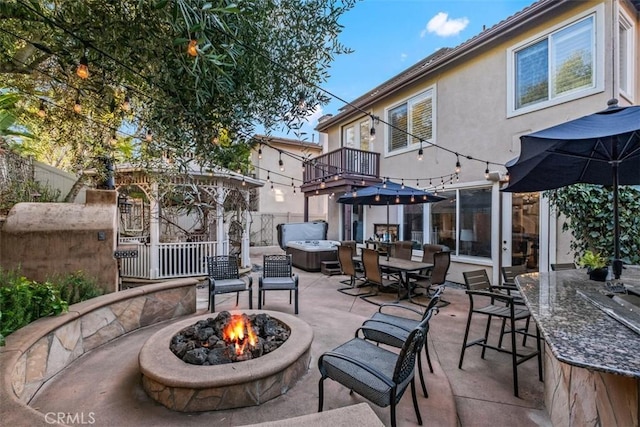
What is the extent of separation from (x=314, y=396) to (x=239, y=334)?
1.09m

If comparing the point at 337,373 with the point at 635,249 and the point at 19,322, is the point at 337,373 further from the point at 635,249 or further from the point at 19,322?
the point at 635,249

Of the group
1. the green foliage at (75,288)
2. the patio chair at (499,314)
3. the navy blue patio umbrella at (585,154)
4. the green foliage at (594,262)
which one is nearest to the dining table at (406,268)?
the patio chair at (499,314)

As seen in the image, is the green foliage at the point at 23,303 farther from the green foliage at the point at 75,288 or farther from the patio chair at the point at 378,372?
the patio chair at the point at 378,372

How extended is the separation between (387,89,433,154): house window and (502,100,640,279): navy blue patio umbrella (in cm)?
459

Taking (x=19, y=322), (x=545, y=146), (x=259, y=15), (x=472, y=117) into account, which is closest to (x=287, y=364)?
(x=19, y=322)

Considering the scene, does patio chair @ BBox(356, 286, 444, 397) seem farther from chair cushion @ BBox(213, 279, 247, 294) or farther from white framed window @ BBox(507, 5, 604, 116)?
white framed window @ BBox(507, 5, 604, 116)

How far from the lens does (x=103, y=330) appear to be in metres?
3.87

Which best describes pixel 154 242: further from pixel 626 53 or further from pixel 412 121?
pixel 626 53

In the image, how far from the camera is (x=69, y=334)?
3.34 meters

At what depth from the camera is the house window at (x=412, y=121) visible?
8.56 metres

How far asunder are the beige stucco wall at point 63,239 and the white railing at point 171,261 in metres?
2.49

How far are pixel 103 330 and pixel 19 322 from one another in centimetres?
105

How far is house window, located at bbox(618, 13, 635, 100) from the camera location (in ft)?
19.0

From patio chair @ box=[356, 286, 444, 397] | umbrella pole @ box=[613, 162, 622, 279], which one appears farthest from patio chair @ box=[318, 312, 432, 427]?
umbrella pole @ box=[613, 162, 622, 279]
